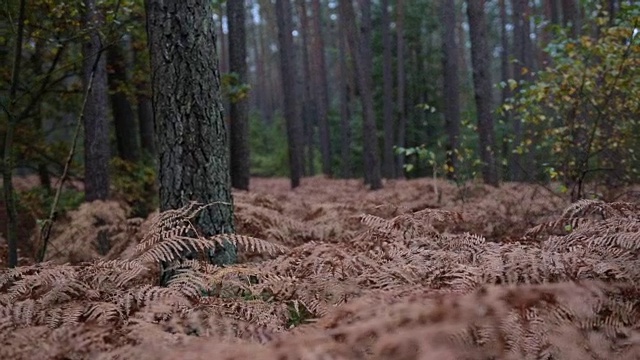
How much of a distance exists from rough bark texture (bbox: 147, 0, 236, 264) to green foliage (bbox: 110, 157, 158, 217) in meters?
6.02

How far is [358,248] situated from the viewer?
3.80m

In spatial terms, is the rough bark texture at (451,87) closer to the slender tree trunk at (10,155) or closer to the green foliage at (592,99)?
the green foliage at (592,99)

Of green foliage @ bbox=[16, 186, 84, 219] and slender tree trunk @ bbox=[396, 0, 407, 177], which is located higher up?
slender tree trunk @ bbox=[396, 0, 407, 177]

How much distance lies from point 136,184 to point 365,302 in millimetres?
8712

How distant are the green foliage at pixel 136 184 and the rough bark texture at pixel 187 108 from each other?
19.8 ft

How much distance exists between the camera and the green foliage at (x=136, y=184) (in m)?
9.98

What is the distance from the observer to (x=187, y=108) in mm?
3969

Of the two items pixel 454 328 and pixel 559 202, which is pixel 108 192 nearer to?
pixel 559 202

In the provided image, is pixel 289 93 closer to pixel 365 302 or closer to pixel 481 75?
pixel 481 75

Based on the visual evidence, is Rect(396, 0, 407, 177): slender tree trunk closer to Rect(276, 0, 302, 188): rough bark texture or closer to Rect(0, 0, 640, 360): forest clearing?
Rect(276, 0, 302, 188): rough bark texture

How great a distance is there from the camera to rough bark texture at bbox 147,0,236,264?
3.96 meters

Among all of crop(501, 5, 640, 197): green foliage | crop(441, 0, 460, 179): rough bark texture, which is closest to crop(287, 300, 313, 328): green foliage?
crop(501, 5, 640, 197): green foliage

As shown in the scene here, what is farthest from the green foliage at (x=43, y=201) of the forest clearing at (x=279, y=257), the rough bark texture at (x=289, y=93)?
the rough bark texture at (x=289, y=93)

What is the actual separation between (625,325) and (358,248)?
170 cm
